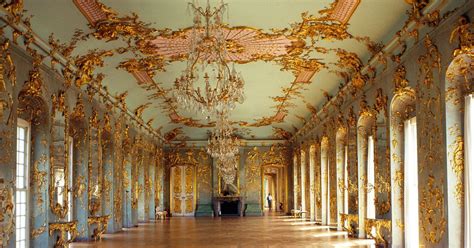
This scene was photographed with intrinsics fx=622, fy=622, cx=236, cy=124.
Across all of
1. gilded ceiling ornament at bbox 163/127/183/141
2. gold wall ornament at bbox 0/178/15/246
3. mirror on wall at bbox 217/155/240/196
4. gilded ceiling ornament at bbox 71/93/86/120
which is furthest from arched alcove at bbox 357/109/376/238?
mirror on wall at bbox 217/155/240/196

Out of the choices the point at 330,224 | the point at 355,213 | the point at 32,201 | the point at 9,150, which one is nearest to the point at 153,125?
the point at 330,224

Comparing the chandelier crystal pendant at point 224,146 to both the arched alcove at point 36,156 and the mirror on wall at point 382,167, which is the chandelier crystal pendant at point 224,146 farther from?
the arched alcove at point 36,156

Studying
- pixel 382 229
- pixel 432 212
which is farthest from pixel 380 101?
pixel 432 212

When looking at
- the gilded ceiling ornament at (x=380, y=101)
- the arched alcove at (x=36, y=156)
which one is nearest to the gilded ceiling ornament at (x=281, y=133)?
the gilded ceiling ornament at (x=380, y=101)

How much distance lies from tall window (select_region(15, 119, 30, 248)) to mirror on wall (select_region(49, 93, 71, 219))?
2.40ft

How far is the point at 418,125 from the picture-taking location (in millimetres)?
10844

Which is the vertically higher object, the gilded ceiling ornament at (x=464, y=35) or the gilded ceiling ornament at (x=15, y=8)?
the gilded ceiling ornament at (x=15, y=8)

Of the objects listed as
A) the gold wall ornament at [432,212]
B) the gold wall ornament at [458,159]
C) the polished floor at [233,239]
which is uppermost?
the gold wall ornament at [458,159]

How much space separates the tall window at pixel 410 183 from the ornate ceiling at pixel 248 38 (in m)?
1.91

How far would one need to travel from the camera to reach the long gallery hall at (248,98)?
971 centimetres

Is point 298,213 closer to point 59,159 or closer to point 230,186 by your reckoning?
point 230,186

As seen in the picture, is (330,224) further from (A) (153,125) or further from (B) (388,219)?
(A) (153,125)

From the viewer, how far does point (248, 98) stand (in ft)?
75.5

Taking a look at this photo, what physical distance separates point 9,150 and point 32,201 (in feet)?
7.56
